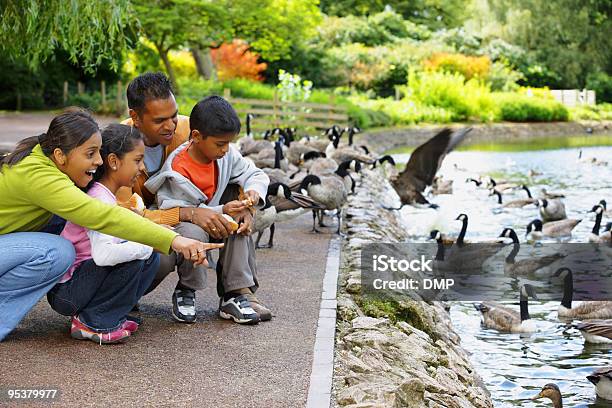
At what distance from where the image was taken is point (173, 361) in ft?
16.9

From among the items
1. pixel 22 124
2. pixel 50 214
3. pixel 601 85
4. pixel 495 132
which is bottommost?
pixel 495 132

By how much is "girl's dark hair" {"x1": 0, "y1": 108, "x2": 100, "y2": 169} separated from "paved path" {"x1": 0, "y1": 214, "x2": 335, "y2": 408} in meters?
1.14

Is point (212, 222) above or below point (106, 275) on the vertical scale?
above

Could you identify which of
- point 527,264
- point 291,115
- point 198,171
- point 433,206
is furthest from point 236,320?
point 291,115

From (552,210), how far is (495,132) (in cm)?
2095

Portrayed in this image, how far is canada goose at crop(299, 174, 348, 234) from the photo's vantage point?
1087 cm

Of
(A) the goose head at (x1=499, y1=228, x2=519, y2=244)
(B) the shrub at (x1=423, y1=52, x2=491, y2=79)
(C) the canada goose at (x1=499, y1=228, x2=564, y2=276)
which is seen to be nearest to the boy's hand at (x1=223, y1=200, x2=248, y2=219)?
(C) the canada goose at (x1=499, y1=228, x2=564, y2=276)

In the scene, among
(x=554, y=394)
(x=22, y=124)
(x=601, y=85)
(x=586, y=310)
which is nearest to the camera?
(x=554, y=394)

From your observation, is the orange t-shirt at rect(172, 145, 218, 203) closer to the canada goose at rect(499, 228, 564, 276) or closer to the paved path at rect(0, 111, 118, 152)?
the canada goose at rect(499, 228, 564, 276)

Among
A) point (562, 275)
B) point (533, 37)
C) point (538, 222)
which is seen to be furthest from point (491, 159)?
point (533, 37)

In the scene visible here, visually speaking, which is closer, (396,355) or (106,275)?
(106,275)

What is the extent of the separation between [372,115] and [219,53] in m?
12.8

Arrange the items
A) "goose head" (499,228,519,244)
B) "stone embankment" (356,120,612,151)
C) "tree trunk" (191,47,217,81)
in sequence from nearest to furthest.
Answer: "goose head" (499,228,519,244), "stone embankment" (356,120,612,151), "tree trunk" (191,47,217,81)

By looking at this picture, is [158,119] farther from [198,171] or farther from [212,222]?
[212,222]
